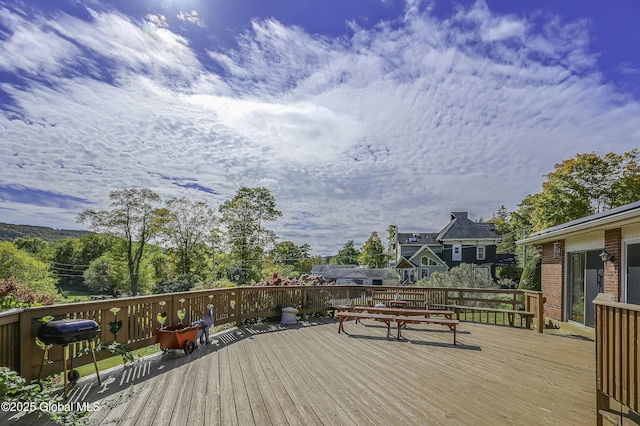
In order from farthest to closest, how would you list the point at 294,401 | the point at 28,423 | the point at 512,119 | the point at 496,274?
1. the point at 496,274
2. the point at 512,119
3. the point at 294,401
4. the point at 28,423

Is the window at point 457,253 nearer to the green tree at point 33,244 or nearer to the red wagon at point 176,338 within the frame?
the red wagon at point 176,338

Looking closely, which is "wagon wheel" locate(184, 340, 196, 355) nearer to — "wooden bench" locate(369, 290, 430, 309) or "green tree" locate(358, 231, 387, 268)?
"wooden bench" locate(369, 290, 430, 309)

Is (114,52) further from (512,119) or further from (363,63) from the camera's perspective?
(512,119)

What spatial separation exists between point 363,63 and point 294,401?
759cm

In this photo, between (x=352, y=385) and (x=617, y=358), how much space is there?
8.27 ft

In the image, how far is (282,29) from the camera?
7758 mm

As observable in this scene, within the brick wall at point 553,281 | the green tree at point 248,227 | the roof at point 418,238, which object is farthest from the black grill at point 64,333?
Answer: the roof at point 418,238

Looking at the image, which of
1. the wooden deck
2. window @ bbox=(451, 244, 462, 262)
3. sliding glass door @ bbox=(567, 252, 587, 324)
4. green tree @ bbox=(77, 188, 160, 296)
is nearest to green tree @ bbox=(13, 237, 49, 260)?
green tree @ bbox=(77, 188, 160, 296)

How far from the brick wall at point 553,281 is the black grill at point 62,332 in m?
10.4

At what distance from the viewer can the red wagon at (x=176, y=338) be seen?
513 cm

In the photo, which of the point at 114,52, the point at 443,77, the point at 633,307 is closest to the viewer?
the point at 633,307

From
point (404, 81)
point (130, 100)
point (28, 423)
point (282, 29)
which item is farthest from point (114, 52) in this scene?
point (28, 423)

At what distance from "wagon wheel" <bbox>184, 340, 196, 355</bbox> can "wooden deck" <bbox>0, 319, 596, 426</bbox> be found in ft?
0.41

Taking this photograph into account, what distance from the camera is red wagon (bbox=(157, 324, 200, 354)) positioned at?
16.8 ft
